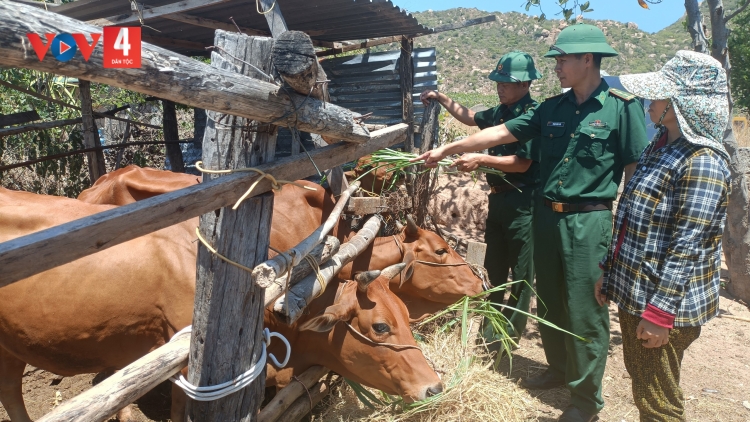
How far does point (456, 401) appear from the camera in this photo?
10.9 feet

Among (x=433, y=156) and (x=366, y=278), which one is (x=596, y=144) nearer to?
(x=433, y=156)

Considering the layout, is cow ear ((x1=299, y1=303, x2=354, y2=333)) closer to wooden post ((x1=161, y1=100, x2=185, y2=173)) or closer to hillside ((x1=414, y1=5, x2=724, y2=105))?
wooden post ((x1=161, y1=100, x2=185, y2=173))

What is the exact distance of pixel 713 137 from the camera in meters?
2.58

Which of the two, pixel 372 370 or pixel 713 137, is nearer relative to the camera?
pixel 713 137

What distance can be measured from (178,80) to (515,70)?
138 inches

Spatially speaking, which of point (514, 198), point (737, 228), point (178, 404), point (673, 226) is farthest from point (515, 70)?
point (737, 228)

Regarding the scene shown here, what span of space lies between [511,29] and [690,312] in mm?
65043

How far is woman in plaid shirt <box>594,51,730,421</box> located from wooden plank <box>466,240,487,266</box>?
5.81ft

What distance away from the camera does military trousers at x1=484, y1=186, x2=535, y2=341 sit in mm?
4516

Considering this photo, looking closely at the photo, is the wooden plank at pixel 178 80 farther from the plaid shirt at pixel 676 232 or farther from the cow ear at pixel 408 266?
the cow ear at pixel 408 266

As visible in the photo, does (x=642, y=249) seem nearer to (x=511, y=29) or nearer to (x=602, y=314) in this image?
(x=602, y=314)

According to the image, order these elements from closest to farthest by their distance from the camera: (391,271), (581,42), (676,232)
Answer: (676,232) < (581,42) < (391,271)

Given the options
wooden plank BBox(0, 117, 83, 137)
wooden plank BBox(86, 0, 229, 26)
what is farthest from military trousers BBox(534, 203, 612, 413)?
wooden plank BBox(0, 117, 83, 137)

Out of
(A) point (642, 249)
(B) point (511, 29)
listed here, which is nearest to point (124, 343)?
(A) point (642, 249)
